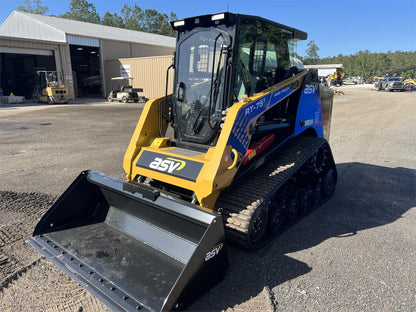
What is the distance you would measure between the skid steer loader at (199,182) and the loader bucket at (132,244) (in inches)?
0.5

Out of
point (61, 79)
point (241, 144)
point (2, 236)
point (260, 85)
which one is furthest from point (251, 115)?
point (61, 79)

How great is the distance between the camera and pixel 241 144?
369 cm

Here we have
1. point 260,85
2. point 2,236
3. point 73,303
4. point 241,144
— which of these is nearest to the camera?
point 73,303

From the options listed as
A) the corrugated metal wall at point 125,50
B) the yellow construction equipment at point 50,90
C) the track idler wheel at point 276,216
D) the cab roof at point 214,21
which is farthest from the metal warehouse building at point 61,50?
the track idler wheel at point 276,216

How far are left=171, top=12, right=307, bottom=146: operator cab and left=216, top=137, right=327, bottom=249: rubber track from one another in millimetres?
743

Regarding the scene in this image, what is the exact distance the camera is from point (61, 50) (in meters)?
25.4

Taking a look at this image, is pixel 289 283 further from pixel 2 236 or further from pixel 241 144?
pixel 2 236

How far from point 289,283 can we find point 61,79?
2661 cm

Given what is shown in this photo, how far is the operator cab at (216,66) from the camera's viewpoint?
384 cm

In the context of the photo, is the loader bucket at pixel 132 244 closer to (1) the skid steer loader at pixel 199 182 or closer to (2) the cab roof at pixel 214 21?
(1) the skid steer loader at pixel 199 182

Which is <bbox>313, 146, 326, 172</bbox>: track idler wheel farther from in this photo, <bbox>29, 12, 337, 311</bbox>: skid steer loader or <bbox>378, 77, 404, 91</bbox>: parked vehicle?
<bbox>378, 77, 404, 91</bbox>: parked vehicle

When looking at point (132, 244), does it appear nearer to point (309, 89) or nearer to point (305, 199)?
point (305, 199)

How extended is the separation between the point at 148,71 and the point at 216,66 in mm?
24456

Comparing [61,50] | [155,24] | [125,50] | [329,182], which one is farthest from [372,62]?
[329,182]
